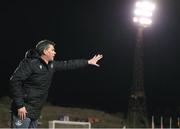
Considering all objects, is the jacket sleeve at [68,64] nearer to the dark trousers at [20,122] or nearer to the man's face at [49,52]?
the man's face at [49,52]

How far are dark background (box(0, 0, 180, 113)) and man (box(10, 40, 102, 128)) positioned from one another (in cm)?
2607

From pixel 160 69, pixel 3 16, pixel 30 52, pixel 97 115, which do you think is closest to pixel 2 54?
pixel 3 16

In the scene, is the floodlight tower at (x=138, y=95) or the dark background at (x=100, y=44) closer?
the floodlight tower at (x=138, y=95)

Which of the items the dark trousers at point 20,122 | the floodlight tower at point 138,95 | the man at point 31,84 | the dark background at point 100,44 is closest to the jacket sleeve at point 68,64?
the man at point 31,84

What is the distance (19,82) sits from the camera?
603cm

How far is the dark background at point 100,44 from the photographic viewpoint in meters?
33.5

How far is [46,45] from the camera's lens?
6223mm

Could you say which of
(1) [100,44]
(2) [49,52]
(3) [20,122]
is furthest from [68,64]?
(1) [100,44]

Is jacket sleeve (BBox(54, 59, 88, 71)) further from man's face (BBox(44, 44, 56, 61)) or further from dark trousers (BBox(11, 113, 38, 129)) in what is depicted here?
dark trousers (BBox(11, 113, 38, 129))

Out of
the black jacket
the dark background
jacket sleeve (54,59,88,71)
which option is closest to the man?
the black jacket

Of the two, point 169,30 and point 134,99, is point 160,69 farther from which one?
point 134,99

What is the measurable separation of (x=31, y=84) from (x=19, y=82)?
17cm

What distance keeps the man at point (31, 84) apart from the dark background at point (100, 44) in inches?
1026

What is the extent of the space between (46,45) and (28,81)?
44cm
